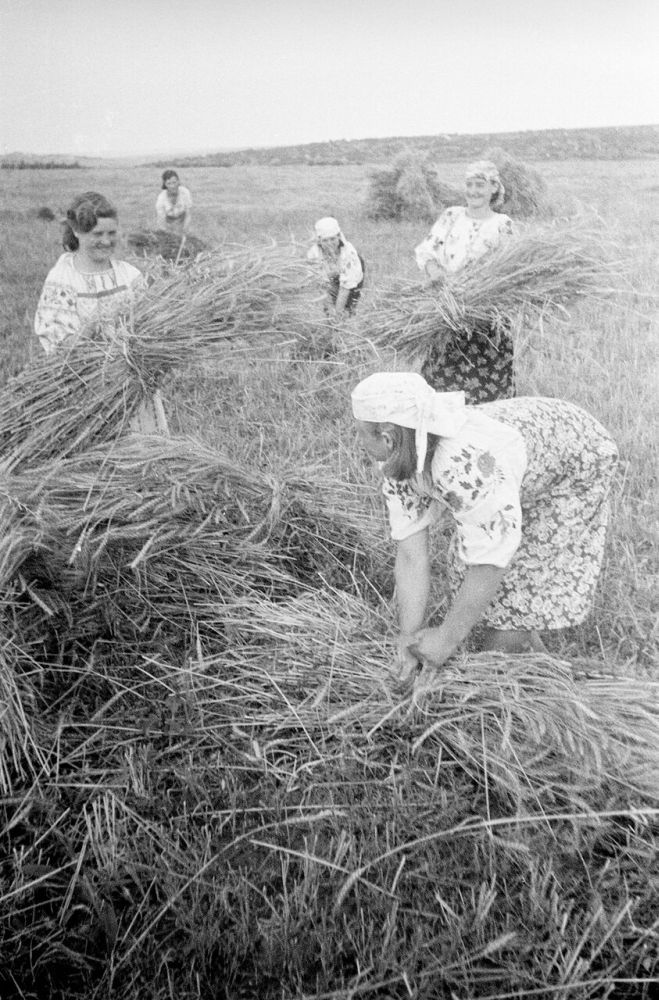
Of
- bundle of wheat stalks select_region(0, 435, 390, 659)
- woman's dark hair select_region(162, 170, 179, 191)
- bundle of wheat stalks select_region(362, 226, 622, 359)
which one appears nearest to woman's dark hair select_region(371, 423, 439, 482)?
bundle of wheat stalks select_region(0, 435, 390, 659)

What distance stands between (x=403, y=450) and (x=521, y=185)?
3.77m

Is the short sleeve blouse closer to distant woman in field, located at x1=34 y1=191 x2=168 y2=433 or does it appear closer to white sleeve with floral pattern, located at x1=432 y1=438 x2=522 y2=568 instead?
white sleeve with floral pattern, located at x1=432 y1=438 x2=522 y2=568

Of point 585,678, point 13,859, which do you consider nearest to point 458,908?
point 585,678

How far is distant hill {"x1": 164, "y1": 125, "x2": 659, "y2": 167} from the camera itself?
4.18 meters

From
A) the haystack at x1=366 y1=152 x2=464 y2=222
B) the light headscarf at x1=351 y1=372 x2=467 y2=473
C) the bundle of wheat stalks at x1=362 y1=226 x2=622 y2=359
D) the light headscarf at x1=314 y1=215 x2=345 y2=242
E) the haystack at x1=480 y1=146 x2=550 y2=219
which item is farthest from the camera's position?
the haystack at x1=366 y1=152 x2=464 y2=222

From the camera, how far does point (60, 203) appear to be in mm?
3949

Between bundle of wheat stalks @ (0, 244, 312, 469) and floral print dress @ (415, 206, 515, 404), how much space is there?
0.61m

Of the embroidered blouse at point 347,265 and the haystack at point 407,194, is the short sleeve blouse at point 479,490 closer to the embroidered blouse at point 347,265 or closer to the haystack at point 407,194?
the embroidered blouse at point 347,265

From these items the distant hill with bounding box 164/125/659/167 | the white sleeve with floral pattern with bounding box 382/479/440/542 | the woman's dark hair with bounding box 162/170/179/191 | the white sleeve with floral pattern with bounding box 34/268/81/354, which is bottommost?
the white sleeve with floral pattern with bounding box 382/479/440/542

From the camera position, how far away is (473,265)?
8.09ft

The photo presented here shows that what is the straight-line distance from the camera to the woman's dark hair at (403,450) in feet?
4.70

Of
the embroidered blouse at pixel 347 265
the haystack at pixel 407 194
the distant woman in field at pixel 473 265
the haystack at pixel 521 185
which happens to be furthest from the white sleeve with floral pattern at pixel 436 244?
the haystack at pixel 407 194

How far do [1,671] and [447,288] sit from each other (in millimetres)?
1586

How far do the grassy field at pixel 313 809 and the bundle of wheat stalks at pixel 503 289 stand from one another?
1.72ft
